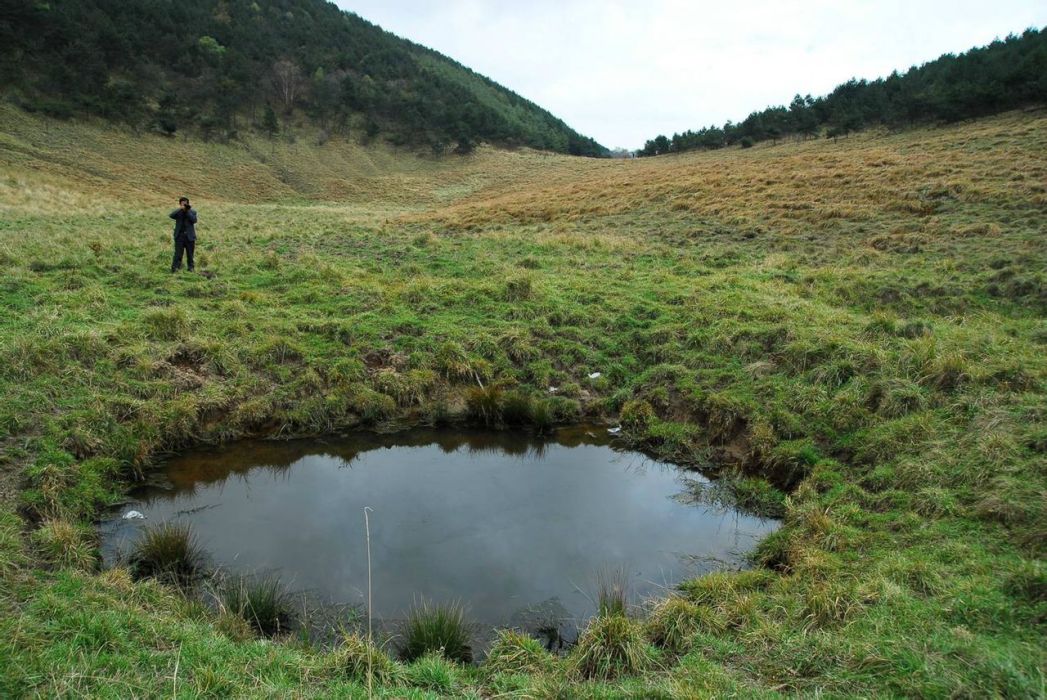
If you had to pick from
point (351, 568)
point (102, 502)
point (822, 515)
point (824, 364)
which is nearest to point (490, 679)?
point (351, 568)

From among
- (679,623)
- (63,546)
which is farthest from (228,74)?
(679,623)

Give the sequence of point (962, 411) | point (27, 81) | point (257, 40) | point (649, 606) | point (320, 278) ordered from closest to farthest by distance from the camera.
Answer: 1. point (649, 606)
2. point (962, 411)
3. point (320, 278)
4. point (27, 81)
5. point (257, 40)

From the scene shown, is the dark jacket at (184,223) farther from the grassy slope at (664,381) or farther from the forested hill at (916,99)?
the forested hill at (916,99)

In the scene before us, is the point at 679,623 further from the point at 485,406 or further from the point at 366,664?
the point at 485,406

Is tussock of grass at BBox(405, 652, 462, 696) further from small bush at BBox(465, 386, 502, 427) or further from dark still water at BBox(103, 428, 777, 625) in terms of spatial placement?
small bush at BBox(465, 386, 502, 427)

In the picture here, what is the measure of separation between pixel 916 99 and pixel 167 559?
56.2 metres

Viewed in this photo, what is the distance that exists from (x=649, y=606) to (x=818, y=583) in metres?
1.73

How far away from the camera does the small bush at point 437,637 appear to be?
5531mm

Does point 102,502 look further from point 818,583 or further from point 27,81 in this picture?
point 27,81

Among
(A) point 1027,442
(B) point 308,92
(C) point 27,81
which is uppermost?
(B) point 308,92

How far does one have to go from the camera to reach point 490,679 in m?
4.95

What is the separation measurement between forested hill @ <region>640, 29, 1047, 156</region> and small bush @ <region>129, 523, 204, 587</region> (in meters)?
53.2

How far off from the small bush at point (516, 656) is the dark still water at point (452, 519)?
2.43ft

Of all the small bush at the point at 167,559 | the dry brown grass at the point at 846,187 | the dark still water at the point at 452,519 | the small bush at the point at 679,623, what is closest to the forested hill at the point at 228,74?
the dry brown grass at the point at 846,187
